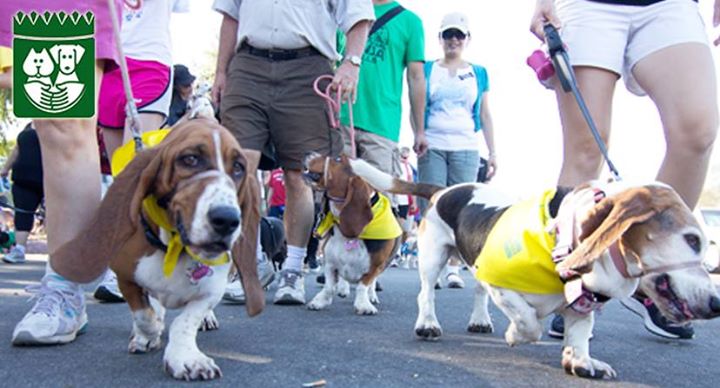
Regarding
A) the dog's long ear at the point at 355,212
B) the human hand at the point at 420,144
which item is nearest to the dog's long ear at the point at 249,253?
the dog's long ear at the point at 355,212

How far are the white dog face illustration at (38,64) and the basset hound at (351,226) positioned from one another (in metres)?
1.86

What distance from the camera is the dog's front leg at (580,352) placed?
8.14 feet

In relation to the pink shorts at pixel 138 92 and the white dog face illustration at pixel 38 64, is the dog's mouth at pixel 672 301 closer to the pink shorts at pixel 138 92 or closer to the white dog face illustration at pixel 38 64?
the white dog face illustration at pixel 38 64

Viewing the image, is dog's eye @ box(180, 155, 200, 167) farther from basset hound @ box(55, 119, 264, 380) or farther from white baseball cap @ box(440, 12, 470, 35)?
white baseball cap @ box(440, 12, 470, 35)

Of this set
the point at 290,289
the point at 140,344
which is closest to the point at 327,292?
the point at 290,289

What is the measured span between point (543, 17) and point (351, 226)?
1966 millimetres

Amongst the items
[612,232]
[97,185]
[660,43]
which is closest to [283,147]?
[97,185]

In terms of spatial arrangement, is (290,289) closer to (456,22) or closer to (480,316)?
(480,316)

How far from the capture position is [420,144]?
5.71 meters

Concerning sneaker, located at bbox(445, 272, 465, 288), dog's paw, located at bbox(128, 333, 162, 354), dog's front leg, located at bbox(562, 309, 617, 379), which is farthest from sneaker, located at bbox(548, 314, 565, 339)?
sneaker, located at bbox(445, 272, 465, 288)

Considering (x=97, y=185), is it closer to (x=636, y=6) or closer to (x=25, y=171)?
(x=636, y=6)

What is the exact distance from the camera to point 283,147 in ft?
13.8

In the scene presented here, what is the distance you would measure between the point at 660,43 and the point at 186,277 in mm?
2112

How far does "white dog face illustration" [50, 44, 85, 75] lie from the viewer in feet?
9.20
